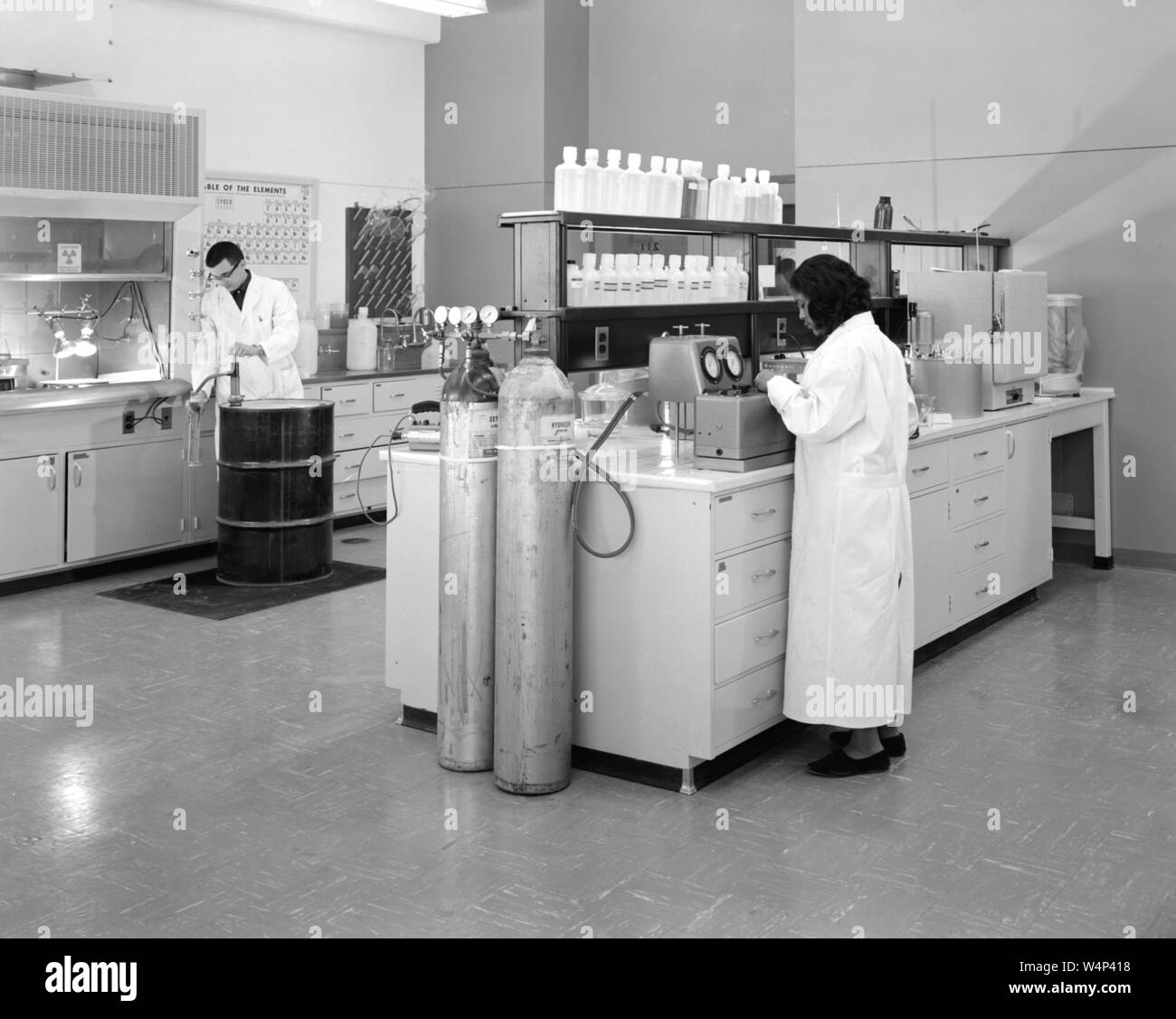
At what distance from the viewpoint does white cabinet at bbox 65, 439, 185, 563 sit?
6.19 m

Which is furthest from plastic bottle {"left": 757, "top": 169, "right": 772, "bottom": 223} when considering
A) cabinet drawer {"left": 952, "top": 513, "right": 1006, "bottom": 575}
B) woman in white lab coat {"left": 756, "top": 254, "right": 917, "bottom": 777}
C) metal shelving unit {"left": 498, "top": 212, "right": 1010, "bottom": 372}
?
cabinet drawer {"left": 952, "top": 513, "right": 1006, "bottom": 575}

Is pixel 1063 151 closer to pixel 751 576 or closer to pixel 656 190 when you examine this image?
pixel 656 190

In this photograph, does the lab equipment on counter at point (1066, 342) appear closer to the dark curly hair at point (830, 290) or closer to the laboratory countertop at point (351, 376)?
→ the dark curly hair at point (830, 290)

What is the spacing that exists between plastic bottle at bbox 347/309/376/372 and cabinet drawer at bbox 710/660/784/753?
190 inches

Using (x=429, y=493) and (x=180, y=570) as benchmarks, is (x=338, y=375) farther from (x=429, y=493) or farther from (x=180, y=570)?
(x=429, y=493)

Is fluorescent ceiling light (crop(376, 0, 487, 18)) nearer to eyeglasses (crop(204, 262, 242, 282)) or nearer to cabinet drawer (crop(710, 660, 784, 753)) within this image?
eyeglasses (crop(204, 262, 242, 282))

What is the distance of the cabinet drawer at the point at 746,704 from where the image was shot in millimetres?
3655

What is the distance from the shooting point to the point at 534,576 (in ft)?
11.7

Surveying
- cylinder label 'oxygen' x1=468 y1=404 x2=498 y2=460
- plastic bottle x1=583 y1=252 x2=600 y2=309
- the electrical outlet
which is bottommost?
cylinder label 'oxygen' x1=468 y1=404 x2=498 y2=460

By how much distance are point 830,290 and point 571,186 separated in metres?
1.05

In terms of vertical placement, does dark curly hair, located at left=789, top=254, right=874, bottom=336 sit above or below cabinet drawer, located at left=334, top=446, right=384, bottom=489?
above

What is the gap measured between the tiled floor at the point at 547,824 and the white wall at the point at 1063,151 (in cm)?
212

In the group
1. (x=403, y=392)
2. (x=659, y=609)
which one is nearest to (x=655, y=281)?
(x=659, y=609)

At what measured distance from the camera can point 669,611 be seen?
3668 millimetres
